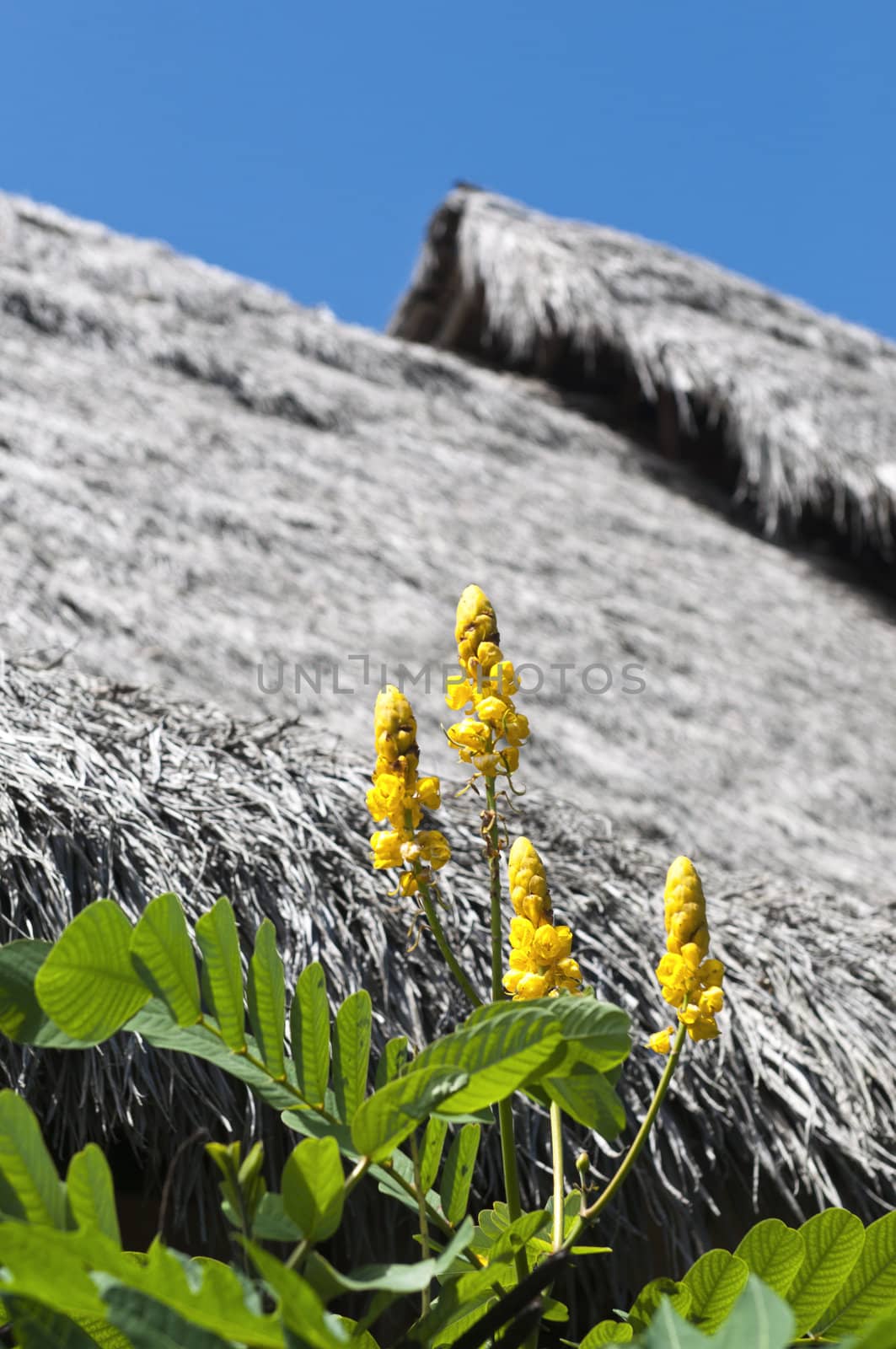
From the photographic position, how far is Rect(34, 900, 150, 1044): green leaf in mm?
466

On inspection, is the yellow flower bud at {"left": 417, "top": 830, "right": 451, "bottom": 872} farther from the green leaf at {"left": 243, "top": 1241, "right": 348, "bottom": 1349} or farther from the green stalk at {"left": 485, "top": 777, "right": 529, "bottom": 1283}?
the green leaf at {"left": 243, "top": 1241, "right": 348, "bottom": 1349}

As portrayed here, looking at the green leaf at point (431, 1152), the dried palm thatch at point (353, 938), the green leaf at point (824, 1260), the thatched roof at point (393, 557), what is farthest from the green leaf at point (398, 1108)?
the thatched roof at point (393, 557)

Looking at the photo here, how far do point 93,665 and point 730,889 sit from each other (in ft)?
3.13

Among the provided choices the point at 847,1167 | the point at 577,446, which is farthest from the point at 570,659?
the point at 577,446

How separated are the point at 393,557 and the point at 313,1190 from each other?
2240 mm

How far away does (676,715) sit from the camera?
7.92 feet

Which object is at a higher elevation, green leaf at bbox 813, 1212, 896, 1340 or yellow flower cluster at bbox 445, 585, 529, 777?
yellow flower cluster at bbox 445, 585, 529, 777

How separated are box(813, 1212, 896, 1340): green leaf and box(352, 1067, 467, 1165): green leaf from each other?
0.26 m

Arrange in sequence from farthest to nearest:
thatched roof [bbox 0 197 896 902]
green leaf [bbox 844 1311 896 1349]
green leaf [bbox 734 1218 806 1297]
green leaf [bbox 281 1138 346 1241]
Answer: thatched roof [bbox 0 197 896 902] → green leaf [bbox 734 1218 806 1297] → green leaf [bbox 281 1138 346 1241] → green leaf [bbox 844 1311 896 1349]

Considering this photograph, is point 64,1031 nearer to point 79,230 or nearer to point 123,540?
point 123,540

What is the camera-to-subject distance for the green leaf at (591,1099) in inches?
20.1

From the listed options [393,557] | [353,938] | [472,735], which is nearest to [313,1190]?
[472,735]

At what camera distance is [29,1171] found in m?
0.43

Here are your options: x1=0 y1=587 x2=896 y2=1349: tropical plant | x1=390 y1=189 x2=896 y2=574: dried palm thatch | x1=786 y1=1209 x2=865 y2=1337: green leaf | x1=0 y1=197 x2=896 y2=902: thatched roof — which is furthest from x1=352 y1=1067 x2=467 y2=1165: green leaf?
x1=390 y1=189 x2=896 y2=574: dried palm thatch
